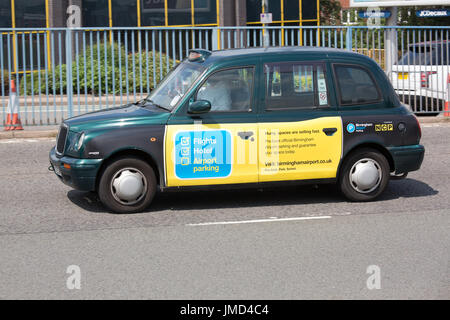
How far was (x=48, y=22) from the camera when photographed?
28.8m

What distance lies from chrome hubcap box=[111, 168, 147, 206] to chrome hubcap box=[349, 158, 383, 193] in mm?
2330

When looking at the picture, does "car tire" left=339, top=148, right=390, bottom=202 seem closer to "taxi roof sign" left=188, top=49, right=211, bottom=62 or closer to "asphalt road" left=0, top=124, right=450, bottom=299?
"asphalt road" left=0, top=124, right=450, bottom=299

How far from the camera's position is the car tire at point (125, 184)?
824 centimetres

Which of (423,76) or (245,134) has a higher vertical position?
(423,76)

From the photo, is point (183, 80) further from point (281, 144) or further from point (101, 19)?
point (101, 19)

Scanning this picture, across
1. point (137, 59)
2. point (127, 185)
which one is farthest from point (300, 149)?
point (137, 59)

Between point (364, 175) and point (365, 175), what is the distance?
1 centimetres

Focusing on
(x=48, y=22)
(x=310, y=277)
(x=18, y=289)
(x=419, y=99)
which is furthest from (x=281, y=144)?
(x=48, y=22)

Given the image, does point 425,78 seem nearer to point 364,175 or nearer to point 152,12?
point 364,175

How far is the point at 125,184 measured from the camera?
27.1 feet

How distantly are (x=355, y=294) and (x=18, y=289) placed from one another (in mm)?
2468

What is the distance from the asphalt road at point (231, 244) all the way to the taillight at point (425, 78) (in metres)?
7.01

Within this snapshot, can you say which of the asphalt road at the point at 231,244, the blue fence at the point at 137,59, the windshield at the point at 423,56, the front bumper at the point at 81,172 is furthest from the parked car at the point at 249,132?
the windshield at the point at 423,56

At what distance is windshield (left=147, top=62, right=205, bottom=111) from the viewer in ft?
28.2
